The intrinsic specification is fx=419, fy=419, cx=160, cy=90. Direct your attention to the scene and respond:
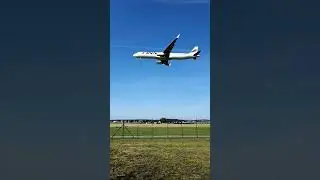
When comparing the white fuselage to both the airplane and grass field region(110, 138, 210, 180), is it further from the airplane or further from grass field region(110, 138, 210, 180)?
grass field region(110, 138, 210, 180)

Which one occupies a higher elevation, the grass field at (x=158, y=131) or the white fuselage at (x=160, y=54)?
the white fuselage at (x=160, y=54)

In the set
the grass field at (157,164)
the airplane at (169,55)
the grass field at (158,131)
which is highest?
the airplane at (169,55)

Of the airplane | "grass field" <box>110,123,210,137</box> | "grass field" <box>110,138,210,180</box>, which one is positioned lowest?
"grass field" <box>110,138,210,180</box>

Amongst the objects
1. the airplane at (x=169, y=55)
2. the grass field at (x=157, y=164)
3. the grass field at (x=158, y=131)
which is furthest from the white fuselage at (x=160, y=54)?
the grass field at (x=157, y=164)

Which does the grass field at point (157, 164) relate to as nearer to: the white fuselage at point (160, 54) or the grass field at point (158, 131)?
the grass field at point (158, 131)

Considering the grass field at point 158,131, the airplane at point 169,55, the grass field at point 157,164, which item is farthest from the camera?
the grass field at point 158,131

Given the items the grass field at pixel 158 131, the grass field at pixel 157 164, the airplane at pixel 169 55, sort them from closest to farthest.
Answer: the grass field at pixel 157 164
the airplane at pixel 169 55
the grass field at pixel 158 131

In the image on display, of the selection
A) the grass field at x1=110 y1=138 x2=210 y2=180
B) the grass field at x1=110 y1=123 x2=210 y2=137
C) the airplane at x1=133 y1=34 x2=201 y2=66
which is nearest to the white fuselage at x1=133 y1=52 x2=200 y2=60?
the airplane at x1=133 y1=34 x2=201 y2=66
